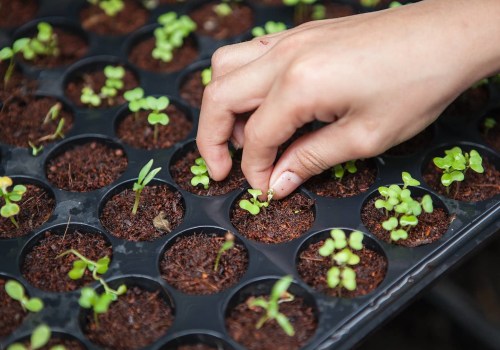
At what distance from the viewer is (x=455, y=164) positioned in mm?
1512

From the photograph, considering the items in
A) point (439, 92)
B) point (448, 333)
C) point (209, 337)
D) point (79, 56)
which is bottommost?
point (448, 333)

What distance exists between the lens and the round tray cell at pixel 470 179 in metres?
1.58

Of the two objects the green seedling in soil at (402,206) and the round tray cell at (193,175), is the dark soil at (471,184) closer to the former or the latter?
the green seedling in soil at (402,206)

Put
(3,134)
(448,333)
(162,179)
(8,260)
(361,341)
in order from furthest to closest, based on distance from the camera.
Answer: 1. (448,333)
2. (3,134)
3. (162,179)
4. (8,260)
5. (361,341)

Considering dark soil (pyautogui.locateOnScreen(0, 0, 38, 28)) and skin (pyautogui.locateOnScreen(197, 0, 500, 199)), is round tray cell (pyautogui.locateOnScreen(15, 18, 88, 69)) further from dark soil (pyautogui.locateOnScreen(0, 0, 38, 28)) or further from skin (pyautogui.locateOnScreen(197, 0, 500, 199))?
skin (pyautogui.locateOnScreen(197, 0, 500, 199))

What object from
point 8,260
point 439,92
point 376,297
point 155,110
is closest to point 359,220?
point 376,297

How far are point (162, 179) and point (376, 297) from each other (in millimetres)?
582

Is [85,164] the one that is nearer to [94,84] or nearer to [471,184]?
[94,84]

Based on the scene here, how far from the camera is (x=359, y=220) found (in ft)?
4.87

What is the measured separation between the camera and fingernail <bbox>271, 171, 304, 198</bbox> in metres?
1.47

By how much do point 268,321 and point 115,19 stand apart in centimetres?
117

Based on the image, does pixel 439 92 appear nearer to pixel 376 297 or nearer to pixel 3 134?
pixel 376 297

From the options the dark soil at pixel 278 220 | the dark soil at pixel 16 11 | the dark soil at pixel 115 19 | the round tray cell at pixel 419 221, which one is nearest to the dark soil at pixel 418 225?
the round tray cell at pixel 419 221

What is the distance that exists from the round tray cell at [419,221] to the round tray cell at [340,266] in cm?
5
